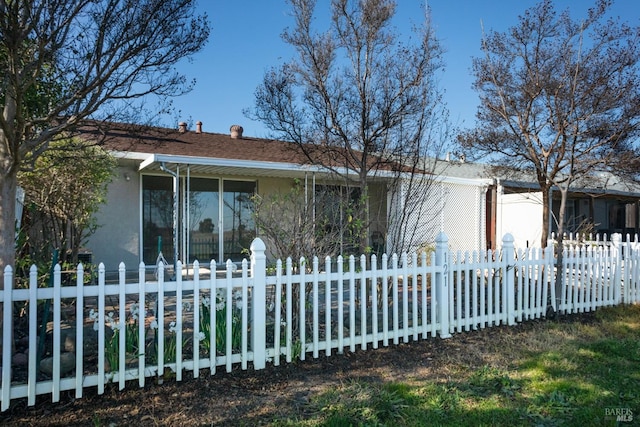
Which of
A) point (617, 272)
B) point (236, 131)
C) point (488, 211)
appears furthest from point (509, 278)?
point (236, 131)

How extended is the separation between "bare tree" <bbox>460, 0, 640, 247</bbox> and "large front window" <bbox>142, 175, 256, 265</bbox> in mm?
6072

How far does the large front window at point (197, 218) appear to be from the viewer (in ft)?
33.3

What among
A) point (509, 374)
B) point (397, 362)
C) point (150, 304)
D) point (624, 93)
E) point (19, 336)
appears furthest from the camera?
point (624, 93)

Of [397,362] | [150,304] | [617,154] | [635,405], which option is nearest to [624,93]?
[617,154]

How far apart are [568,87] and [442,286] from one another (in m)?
4.26

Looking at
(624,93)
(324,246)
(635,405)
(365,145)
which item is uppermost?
(624,93)

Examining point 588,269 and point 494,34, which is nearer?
point 588,269

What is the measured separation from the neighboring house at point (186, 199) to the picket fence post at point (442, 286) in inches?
147

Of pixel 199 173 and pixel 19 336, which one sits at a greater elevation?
pixel 199 173

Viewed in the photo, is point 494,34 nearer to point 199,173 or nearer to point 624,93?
point 624,93

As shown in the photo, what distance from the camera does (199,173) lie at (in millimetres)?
10438

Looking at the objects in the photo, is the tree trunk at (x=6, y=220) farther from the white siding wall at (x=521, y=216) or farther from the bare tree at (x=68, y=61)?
the white siding wall at (x=521, y=216)

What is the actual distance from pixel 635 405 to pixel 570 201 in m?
16.6

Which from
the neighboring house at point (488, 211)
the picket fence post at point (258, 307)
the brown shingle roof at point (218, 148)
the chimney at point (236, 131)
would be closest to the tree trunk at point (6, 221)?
the picket fence post at point (258, 307)
